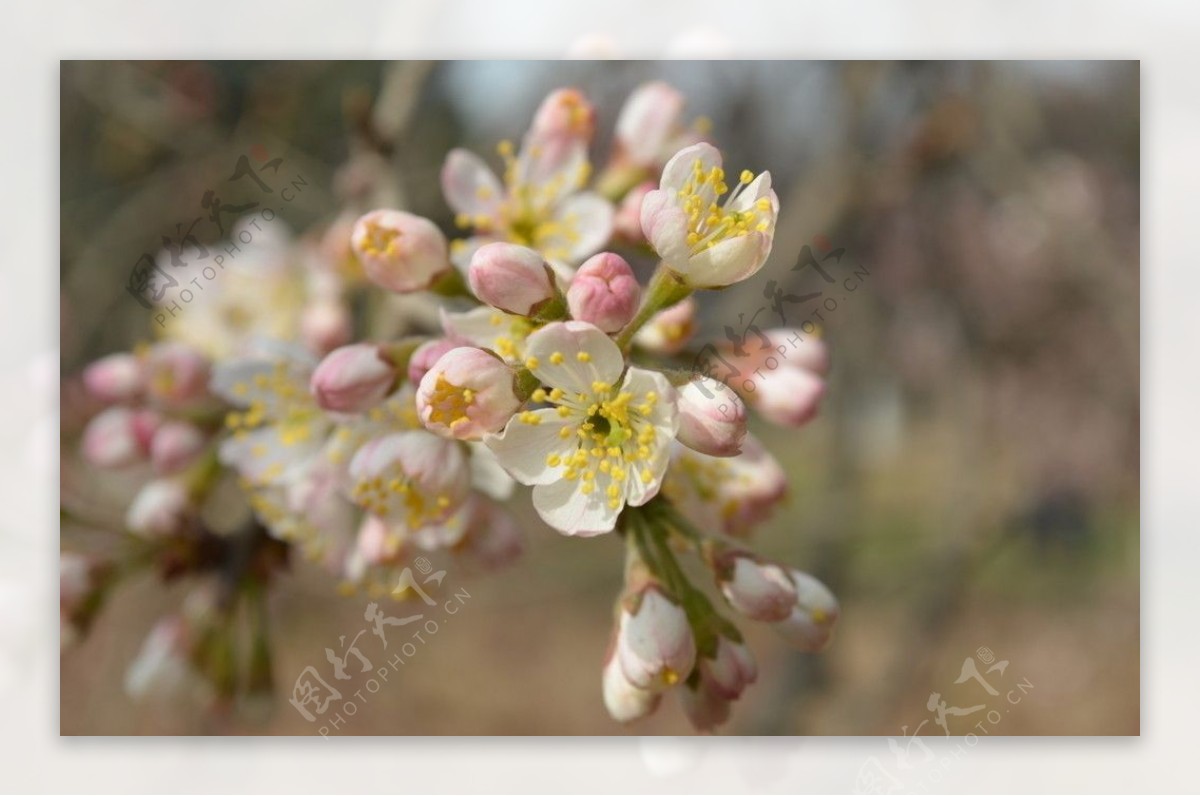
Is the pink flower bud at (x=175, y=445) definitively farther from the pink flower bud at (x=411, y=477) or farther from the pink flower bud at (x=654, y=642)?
the pink flower bud at (x=654, y=642)

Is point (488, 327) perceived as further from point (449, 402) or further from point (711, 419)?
point (711, 419)

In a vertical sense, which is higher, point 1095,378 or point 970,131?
point 970,131

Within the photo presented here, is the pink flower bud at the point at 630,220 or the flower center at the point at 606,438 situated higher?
the pink flower bud at the point at 630,220

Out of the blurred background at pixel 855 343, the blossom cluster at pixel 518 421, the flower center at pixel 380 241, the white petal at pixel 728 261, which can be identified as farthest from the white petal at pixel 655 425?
the blurred background at pixel 855 343

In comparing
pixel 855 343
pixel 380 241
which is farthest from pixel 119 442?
pixel 855 343

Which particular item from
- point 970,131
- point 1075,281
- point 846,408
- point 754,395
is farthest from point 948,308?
point 754,395

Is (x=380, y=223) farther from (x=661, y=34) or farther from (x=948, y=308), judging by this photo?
(x=948, y=308)

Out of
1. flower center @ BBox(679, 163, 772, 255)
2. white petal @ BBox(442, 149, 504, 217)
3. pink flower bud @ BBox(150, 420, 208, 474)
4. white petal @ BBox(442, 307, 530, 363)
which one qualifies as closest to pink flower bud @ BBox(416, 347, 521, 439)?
white petal @ BBox(442, 307, 530, 363)

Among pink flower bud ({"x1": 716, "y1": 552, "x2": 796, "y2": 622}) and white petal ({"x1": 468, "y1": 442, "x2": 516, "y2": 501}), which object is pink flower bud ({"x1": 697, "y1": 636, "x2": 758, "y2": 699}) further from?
white petal ({"x1": 468, "y1": 442, "x2": 516, "y2": 501})
